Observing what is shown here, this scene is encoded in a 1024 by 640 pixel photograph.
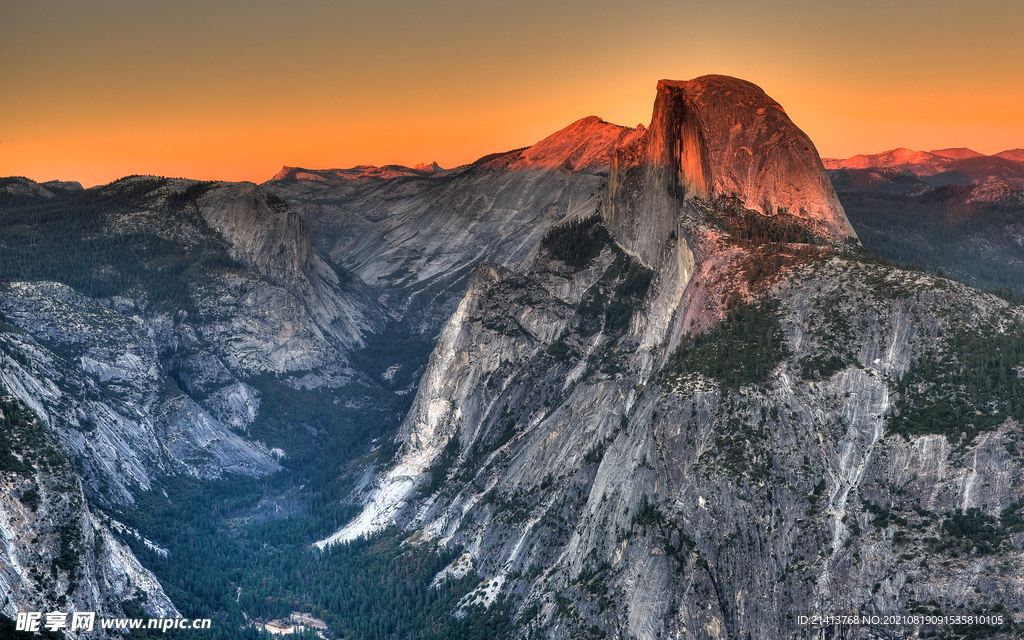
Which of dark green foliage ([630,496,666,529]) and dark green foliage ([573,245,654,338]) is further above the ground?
dark green foliage ([573,245,654,338])

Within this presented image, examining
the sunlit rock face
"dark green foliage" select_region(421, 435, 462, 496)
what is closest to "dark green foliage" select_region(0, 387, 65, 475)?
"dark green foliage" select_region(421, 435, 462, 496)

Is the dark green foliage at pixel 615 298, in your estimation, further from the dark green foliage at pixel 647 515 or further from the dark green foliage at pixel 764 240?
the dark green foliage at pixel 647 515

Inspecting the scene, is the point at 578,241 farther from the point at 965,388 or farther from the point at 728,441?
the point at 965,388

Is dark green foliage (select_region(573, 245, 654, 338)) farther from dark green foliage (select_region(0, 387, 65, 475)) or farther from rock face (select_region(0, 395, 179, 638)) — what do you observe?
dark green foliage (select_region(0, 387, 65, 475))

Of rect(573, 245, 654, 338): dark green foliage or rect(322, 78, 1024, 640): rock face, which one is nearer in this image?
rect(322, 78, 1024, 640): rock face

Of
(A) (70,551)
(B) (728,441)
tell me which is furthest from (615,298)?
(A) (70,551)

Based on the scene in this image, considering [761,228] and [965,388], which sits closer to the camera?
[965,388]

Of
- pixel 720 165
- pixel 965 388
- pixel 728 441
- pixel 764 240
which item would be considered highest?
pixel 720 165
